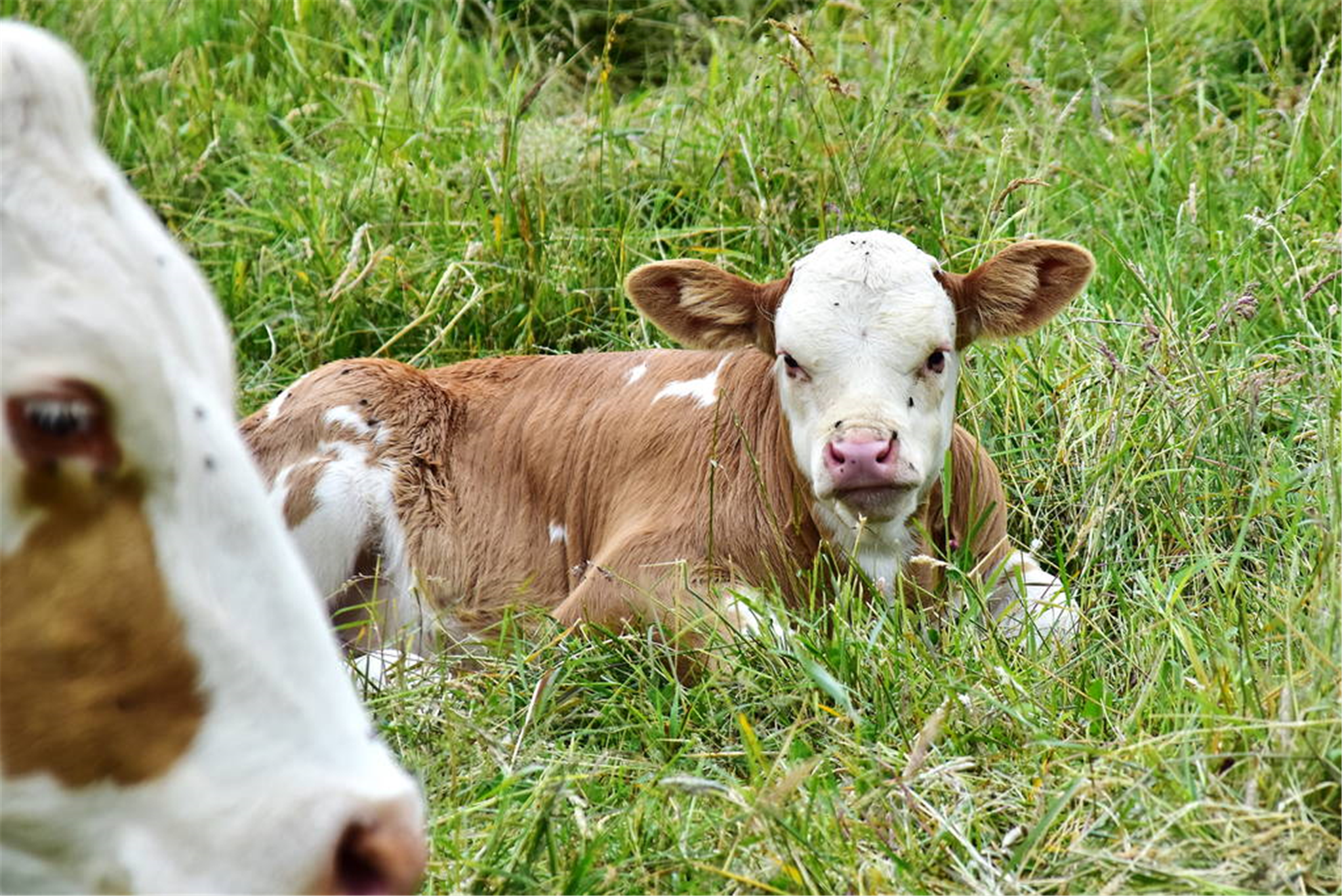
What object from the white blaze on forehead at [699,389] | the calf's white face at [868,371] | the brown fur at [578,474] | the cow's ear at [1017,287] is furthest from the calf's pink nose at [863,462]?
the white blaze on forehead at [699,389]

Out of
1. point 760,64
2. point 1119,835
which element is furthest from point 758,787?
point 760,64

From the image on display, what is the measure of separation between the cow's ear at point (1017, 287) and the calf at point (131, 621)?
2.90 meters

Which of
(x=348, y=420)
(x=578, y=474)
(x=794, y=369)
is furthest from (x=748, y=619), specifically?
(x=348, y=420)

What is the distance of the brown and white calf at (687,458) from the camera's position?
4410mm

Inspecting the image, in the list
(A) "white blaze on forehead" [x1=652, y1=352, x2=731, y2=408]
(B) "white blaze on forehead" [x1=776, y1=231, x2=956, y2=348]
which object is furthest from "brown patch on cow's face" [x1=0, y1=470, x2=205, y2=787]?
(A) "white blaze on forehead" [x1=652, y1=352, x2=731, y2=408]

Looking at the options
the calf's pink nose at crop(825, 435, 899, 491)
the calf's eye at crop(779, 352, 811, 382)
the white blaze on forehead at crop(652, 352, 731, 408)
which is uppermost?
the calf's eye at crop(779, 352, 811, 382)

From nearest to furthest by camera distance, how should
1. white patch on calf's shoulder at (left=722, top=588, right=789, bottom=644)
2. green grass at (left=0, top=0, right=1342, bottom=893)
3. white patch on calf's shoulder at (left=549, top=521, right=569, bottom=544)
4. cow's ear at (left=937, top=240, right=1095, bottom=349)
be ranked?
green grass at (left=0, top=0, right=1342, bottom=893) < white patch on calf's shoulder at (left=722, top=588, right=789, bottom=644) < cow's ear at (left=937, top=240, right=1095, bottom=349) < white patch on calf's shoulder at (left=549, top=521, right=569, bottom=544)

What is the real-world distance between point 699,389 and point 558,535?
614 millimetres

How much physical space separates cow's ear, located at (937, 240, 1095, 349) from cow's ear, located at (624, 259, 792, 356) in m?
0.45

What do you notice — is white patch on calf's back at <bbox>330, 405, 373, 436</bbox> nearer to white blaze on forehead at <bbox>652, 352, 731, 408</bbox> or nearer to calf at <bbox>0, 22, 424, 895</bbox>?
white blaze on forehead at <bbox>652, 352, 731, 408</bbox>

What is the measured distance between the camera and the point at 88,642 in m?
2.01

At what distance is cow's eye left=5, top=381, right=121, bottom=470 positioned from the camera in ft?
6.37

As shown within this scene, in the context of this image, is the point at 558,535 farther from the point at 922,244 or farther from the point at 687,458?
the point at 922,244

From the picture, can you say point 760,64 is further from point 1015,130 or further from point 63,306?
point 63,306
